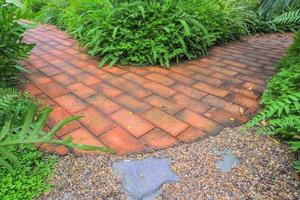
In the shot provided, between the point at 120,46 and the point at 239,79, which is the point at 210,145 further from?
the point at 120,46

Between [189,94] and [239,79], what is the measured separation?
591 mm

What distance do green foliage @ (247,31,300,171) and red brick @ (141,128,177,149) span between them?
1.56ft

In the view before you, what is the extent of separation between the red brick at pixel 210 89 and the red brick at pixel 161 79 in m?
0.23

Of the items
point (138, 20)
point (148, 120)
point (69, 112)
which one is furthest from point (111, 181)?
point (138, 20)

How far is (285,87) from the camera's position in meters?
1.70

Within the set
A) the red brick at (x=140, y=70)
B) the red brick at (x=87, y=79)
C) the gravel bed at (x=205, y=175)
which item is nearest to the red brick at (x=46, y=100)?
the red brick at (x=87, y=79)

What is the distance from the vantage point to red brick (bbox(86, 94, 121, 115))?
5.99ft

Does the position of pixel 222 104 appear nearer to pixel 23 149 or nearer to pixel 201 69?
pixel 201 69

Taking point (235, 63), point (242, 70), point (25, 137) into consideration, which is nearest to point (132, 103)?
point (25, 137)

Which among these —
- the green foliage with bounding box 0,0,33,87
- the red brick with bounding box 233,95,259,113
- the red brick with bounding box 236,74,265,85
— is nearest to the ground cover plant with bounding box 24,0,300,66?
the green foliage with bounding box 0,0,33,87

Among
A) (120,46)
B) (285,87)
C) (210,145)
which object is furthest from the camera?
(120,46)

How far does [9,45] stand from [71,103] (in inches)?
24.3

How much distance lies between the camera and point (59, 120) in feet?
5.57

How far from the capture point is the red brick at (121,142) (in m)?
1.45
